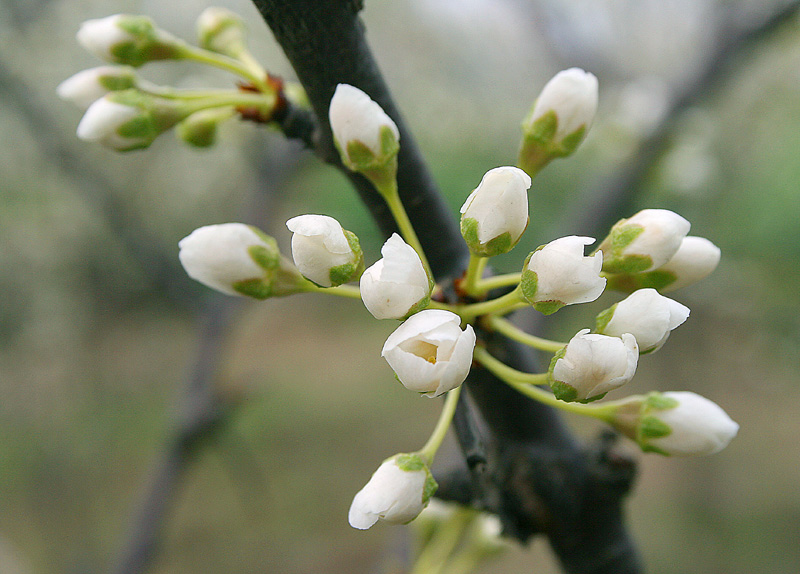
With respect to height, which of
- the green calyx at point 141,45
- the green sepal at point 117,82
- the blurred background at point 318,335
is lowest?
the blurred background at point 318,335

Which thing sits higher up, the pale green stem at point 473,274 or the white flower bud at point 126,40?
the white flower bud at point 126,40

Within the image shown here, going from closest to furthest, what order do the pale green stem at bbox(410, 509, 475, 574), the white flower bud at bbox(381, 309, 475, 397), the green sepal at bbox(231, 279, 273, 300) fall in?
the white flower bud at bbox(381, 309, 475, 397) < the green sepal at bbox(231, 279, 273, 300) < the pale green stem at bbox(410, 509, 475, 574)

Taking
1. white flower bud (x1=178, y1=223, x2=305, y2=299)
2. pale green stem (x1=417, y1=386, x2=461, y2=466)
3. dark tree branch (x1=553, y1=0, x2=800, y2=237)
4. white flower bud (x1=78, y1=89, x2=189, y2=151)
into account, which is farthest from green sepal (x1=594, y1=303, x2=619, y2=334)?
dark tree branch (x1=553, y1=0, x2=800, y2=237)

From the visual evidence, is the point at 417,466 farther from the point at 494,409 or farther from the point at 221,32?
the point at 221,32

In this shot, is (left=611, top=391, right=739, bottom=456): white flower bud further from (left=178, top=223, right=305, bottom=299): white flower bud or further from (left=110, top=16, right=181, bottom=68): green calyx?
(left=110, top=16, right=181, bottom=68): green calyx

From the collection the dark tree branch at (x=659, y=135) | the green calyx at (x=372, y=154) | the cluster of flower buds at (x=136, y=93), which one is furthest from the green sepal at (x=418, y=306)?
the dark tree branch at (x=659, y=135)

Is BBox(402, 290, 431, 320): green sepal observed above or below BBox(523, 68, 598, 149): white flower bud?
below

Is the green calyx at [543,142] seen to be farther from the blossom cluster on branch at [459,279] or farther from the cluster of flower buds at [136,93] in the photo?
the cluster of flower buds at [136,93]

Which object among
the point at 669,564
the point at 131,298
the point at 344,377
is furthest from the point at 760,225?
the point at 131,298
